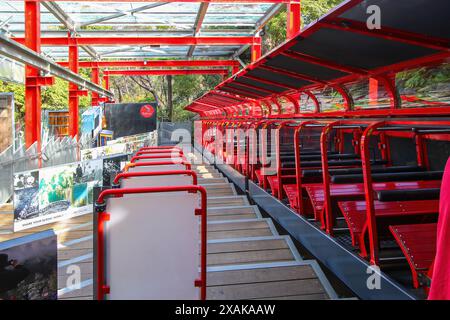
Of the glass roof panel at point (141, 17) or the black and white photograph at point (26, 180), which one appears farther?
the glass roof panel at point (141, 17)

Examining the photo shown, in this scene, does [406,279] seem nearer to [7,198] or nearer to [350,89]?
[350,89]

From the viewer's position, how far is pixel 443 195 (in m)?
1.31

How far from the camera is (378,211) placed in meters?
3.46

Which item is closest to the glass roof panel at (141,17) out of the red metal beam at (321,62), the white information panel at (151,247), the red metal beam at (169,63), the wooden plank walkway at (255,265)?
the red metal beam at (169,63)

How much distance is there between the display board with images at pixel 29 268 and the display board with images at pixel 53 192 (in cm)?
500

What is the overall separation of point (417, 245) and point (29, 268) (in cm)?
255

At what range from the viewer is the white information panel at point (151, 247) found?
2.96 metres

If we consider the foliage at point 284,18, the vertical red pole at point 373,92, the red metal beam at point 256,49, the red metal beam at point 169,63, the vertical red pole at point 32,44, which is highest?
the foliage at point 284,18

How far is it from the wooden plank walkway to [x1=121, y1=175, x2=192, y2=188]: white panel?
90 centimetres

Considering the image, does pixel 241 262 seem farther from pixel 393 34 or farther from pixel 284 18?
pixel 284 18

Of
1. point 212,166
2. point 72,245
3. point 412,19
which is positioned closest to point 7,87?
point 212,166

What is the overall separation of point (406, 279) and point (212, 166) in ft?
31.3

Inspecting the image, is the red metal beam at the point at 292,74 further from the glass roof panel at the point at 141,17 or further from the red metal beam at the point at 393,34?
the glass roof panel at the point at 141,17

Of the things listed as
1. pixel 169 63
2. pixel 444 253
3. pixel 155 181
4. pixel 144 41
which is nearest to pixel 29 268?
pixel 444 253
